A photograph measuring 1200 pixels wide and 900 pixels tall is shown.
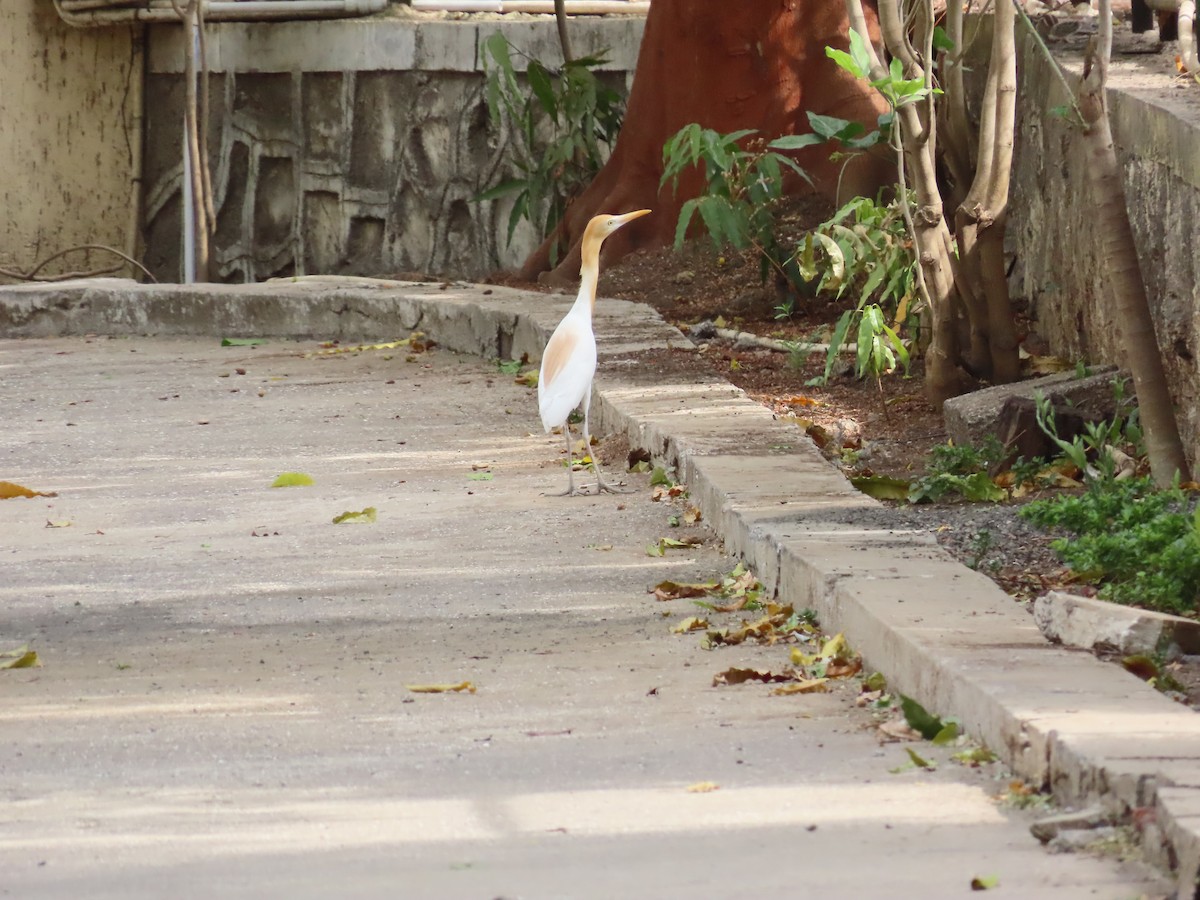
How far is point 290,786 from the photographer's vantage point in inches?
129

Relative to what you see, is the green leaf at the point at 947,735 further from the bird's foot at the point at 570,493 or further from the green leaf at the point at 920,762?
the bird's foot at the point at 570,493

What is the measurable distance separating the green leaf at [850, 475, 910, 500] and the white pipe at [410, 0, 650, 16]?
8.79 m

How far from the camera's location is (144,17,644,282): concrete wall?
13.9 m

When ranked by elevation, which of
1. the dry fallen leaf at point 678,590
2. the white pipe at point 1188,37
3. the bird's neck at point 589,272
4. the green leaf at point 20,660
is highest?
the white pipe at point 1188,37

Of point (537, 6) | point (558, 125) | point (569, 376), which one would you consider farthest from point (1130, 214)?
point (537, 6)

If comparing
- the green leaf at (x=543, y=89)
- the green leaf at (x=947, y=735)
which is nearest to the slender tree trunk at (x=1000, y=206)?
the green leaf at (x=947, y=735)

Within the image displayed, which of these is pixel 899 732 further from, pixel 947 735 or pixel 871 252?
pixel 871 252

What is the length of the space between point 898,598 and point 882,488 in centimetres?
168

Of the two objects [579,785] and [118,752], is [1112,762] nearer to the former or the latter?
[579,785]

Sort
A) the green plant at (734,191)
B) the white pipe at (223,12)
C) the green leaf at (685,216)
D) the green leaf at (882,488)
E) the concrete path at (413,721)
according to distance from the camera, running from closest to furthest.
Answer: the concrete path at (413,721), the green leaf at (882,488), the green leaf at (685,216), the green plant at (734,191), the white pipe at (223,12)

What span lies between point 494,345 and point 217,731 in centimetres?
653

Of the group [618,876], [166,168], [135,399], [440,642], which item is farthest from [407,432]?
[166,168]

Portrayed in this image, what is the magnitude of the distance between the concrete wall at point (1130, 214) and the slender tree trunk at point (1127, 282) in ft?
0.69

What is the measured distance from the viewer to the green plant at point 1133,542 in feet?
13.6
